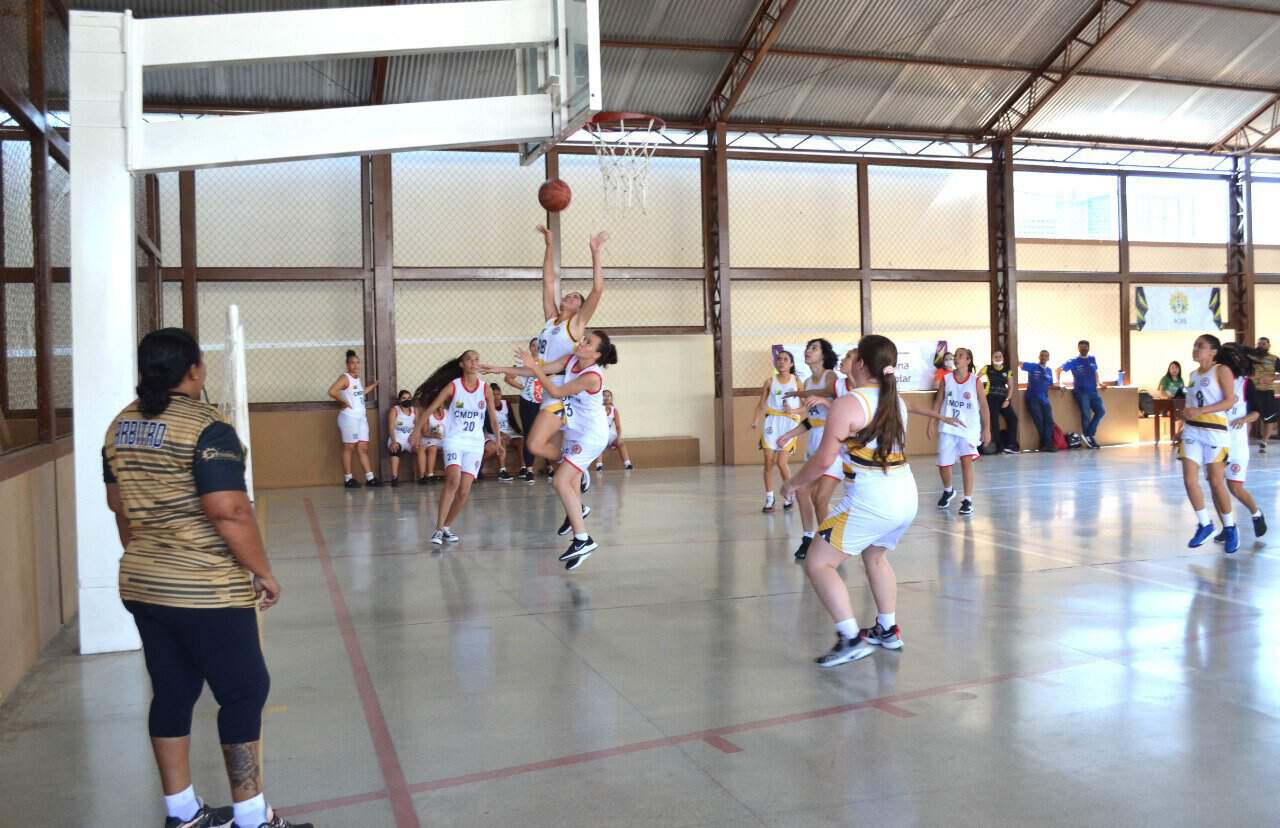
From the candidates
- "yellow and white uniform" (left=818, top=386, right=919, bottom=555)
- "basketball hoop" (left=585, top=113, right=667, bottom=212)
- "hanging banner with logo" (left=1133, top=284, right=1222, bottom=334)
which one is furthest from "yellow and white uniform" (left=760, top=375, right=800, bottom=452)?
"hanging banner with logo" (left=1133, top=284, right=1222, bottom=334)

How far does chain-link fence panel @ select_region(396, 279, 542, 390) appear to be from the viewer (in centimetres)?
1767

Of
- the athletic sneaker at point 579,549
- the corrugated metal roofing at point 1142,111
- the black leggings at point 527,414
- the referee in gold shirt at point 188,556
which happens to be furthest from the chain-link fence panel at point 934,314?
the referee in gold shirt at point 188,556

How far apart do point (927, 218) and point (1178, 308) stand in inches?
242

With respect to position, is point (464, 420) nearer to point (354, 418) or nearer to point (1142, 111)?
point (354, 418)

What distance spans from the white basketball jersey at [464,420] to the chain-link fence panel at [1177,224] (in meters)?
17.4

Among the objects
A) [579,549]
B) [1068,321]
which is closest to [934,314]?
[1068,321]

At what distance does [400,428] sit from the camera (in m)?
16.6

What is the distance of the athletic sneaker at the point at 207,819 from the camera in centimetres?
337

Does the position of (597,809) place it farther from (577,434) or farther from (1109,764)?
(577,434)

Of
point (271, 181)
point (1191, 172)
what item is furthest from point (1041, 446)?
point (271, 181)

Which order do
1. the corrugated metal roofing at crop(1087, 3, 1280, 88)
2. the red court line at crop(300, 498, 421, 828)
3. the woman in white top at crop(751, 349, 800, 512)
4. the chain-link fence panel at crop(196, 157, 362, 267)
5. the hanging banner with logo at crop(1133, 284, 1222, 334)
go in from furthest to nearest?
the hanging banner with logo at crop(1133, 284, 1222, 334)
the corrugated metal roofing at crop(1087, 3, 1280, 88)
the chain-link fence panel at crop(196, 157, 362, 267)
the woman in white top at crop(751, 349, 800, 512)
the red court line at crop(300, 498, 421, 828)

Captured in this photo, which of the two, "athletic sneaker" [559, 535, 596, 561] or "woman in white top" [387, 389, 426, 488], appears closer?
"athletic sneaker" [559, 535, 596, 561]

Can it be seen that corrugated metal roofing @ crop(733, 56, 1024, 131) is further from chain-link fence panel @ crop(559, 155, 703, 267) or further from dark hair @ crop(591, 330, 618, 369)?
dark hair @ crop(591, 330, 618, 369)

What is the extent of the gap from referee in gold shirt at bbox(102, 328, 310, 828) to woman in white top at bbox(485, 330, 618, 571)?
184 inches
